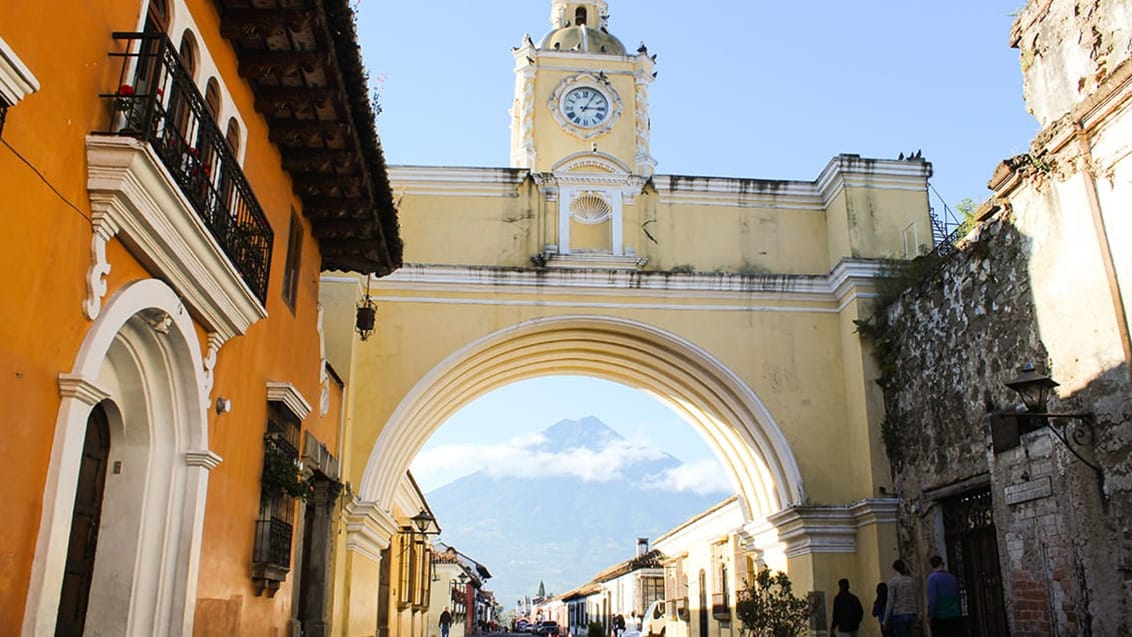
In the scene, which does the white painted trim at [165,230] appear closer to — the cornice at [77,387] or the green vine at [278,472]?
the cornice at [77,387]

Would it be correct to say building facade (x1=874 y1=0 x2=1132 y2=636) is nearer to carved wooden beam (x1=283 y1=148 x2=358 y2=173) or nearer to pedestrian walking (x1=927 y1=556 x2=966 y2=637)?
pedestrian walking (x1=927 y1=556 x2=966 y2=637)

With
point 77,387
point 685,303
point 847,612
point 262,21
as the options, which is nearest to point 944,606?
point 847,612

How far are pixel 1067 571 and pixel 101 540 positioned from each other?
838 centimetres

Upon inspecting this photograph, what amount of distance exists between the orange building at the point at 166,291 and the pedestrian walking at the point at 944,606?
6074mm

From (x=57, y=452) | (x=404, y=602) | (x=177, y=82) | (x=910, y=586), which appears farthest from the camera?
(x=404, y=602)

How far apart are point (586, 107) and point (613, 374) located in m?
4.95

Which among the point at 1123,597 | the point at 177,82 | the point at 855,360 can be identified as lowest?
the point at 1123,597

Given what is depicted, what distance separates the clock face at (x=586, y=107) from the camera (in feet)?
59.8

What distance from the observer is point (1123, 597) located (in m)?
8.72

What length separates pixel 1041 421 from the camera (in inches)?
389

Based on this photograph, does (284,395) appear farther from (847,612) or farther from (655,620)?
(655,620)

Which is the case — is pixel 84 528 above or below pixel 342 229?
below

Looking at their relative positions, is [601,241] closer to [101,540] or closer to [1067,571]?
[1067,571]

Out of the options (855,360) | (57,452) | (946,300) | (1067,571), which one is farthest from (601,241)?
(57,452)
